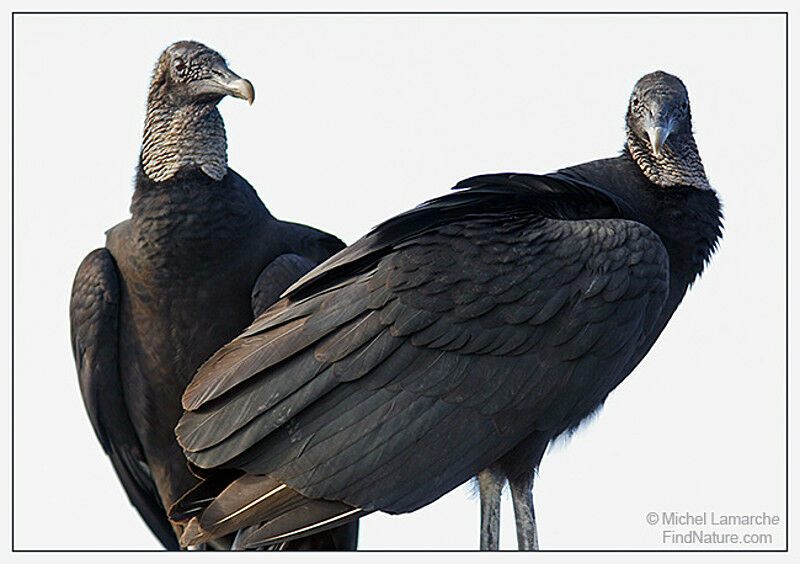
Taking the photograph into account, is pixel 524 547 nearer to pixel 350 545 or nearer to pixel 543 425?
pixel 543 425

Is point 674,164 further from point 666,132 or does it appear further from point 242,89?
point 242,89

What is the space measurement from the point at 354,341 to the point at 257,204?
1302 mm

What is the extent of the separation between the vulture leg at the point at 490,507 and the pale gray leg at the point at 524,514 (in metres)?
0.07

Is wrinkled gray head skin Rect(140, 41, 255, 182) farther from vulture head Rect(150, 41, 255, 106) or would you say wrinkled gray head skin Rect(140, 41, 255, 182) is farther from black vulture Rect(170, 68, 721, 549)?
black vulture Rect(170, 68, 721, 549)

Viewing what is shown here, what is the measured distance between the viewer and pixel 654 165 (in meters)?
4.90

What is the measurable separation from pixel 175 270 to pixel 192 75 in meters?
0.86

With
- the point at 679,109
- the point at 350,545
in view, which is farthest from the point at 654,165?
the point at 350,545

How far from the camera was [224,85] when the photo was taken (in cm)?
510

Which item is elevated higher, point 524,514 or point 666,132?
point 666,132

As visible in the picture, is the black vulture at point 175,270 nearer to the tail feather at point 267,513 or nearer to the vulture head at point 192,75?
the vulture head at point 192,75

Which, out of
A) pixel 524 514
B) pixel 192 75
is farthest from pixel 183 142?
pixel 524 514

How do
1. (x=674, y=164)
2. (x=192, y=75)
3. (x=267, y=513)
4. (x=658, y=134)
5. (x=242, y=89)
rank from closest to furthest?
1. (x=267, y=513)
2. (x=658, y=134)
3. (x=674, y=164)
4. (x=242, y=89)
5. (x=192, y=75)

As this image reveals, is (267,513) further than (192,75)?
No

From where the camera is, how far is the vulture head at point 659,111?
4.78 meters
